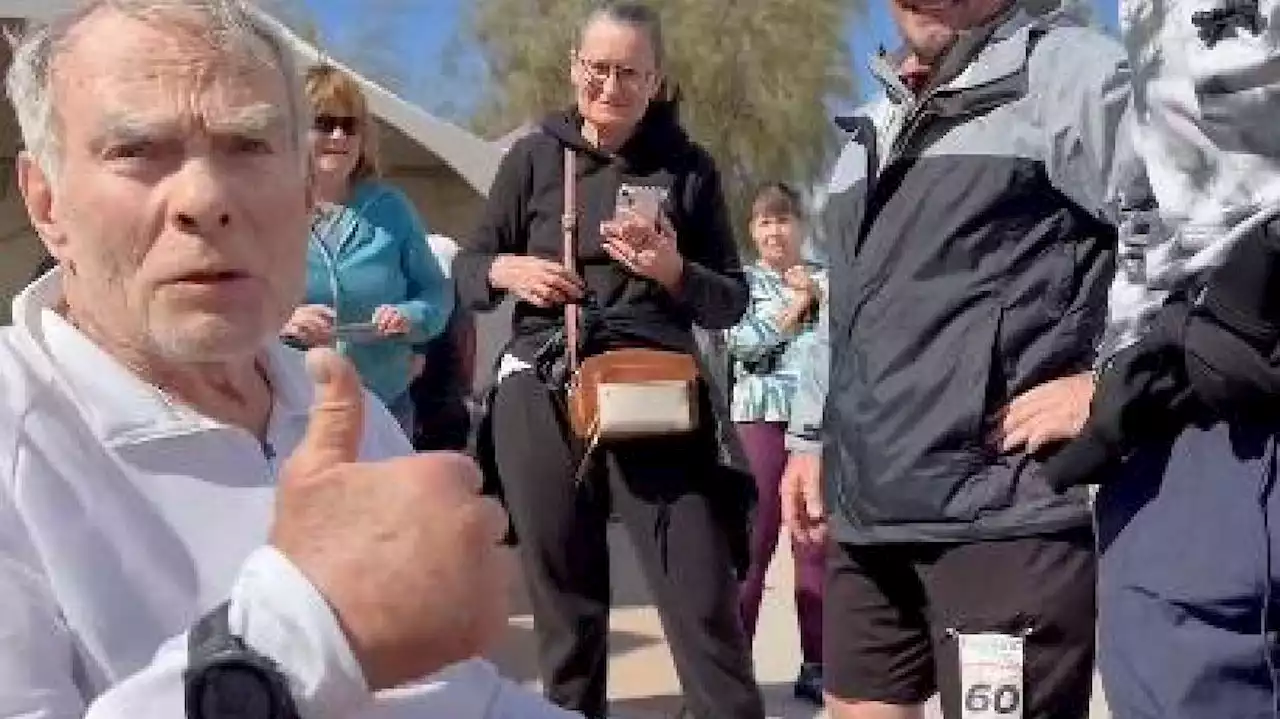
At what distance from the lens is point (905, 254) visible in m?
2.82

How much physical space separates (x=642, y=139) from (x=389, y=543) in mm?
2700

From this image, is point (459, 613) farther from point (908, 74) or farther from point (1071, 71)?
point (908, 74)

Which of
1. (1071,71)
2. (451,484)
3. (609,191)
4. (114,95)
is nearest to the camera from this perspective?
(451,484)

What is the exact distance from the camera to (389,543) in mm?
1274

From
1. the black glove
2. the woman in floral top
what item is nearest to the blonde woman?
the woman in floral top

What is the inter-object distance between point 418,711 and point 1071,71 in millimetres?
1603

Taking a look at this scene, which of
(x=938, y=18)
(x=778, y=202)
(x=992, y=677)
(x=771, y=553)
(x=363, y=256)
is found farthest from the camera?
(x=778, y=202)

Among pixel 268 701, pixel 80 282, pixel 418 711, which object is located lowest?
pixel 418 711

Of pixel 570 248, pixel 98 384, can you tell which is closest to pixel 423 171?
pixel 570 248

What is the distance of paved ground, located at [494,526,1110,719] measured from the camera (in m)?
5.24

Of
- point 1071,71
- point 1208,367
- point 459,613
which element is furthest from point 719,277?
point 459,613

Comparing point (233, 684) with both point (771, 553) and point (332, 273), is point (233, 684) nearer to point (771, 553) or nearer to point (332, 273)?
point (332, 273)

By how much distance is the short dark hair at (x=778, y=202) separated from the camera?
7.04 meters

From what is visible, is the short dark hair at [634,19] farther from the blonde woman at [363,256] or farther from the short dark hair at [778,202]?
the short dark hair at [778,202]
